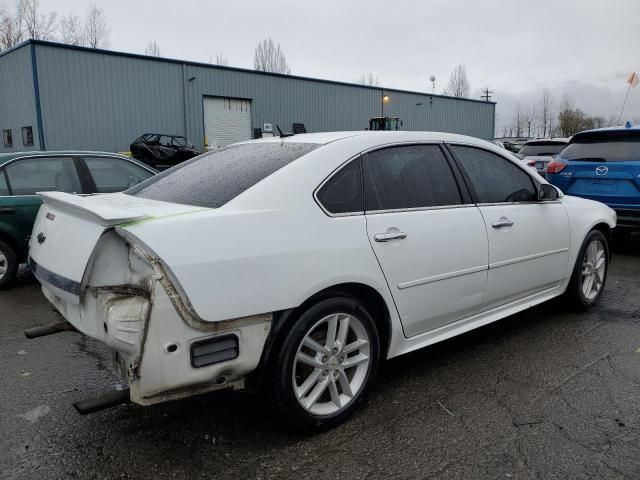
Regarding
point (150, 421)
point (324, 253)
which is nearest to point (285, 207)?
point (324, 253)

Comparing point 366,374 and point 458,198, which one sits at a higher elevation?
point 458,198

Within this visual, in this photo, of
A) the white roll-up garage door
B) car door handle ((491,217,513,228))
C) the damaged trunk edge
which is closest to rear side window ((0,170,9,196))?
the damaged trunk edge

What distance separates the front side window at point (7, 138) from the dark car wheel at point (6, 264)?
20487 millimetres

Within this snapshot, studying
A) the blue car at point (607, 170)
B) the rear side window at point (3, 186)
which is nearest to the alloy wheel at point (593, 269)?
the blue car at point (607, 170)

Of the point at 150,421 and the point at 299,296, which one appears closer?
the point at 299,296

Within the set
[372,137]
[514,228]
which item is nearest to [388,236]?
[372,137]

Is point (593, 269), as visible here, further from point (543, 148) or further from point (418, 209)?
point (543, 148)

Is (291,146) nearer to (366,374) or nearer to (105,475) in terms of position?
(366,374)

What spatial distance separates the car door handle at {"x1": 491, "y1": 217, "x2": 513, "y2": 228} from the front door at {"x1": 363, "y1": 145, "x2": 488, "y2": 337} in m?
0.15

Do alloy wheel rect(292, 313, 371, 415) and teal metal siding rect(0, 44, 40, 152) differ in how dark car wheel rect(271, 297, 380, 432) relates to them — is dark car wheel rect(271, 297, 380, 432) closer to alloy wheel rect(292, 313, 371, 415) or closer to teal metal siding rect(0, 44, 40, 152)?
alloy wheel rect(292, 313, 371, 415)

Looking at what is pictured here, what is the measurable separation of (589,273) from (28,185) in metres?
5.75

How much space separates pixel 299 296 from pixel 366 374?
0.71m

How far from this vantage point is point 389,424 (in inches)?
114

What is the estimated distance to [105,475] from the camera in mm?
2432
